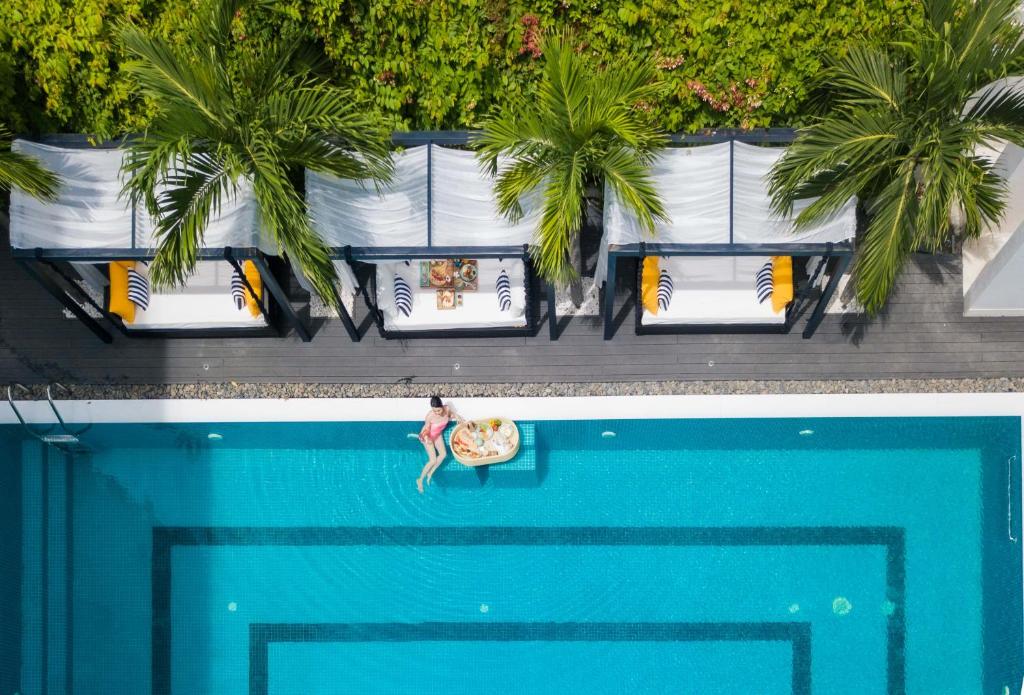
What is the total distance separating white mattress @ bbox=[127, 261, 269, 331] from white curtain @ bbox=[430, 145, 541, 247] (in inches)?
88.5

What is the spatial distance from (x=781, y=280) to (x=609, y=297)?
1.77 meters

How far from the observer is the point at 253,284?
7.62 metres

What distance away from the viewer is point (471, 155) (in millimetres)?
6777

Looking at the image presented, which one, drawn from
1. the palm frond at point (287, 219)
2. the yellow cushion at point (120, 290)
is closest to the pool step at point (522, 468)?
the palm frond at point (287, 219)

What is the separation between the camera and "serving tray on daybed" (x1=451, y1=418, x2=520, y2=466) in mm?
7609

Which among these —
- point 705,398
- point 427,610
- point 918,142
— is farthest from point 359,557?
point 918,142

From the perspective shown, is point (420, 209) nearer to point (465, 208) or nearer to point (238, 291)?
point (465, 208)

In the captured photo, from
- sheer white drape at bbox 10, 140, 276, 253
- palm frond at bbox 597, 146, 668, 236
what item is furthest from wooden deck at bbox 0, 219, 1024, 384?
palm frond at bbox 597, 146, 668, 236

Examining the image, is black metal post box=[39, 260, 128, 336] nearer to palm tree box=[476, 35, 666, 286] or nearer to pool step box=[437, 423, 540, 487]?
pool step box=[437, 423, 540, 487]

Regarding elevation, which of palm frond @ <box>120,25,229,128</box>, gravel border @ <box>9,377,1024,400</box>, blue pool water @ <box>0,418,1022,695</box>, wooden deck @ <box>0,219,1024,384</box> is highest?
palm frond @ <box>120,25,229,128</box>

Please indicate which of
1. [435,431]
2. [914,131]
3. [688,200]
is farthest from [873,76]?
[435,431]

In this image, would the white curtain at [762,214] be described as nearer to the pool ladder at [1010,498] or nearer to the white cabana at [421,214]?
the white cabana at [421,214]

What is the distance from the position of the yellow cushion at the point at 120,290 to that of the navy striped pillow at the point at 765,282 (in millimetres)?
6459

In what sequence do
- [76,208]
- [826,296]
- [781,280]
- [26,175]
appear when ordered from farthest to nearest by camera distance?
[781,280], [826,296], [76,208], [26,175]
